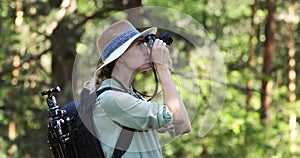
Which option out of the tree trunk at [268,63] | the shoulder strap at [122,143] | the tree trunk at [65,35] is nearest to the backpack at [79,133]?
the shoulder strap at [122,143]

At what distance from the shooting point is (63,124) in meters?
2.56

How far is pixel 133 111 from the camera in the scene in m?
2.47

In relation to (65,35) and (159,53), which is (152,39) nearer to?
(159,53)

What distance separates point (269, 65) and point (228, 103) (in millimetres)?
960

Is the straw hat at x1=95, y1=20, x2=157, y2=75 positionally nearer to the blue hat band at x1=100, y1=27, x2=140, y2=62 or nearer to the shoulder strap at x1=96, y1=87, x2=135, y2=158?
the blue hat band at x1=100, y1=27, x2=140, y2=62

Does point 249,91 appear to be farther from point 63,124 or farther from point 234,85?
point 63,124

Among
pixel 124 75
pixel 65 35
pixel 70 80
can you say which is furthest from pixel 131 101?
pixel 70 80

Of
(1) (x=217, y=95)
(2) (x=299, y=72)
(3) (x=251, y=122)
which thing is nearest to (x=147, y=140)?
(1) (x=217, y=95)

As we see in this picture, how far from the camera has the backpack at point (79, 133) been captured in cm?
253

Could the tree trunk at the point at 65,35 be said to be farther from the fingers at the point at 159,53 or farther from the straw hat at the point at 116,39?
the fingers at the point at 159,53

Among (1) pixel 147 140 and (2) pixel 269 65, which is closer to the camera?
(1) pixel 147 140

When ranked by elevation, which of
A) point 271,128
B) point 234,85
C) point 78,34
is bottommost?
point 271,128

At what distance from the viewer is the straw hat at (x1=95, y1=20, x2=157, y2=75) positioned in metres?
2.59

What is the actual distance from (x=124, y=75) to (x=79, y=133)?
286 mm
